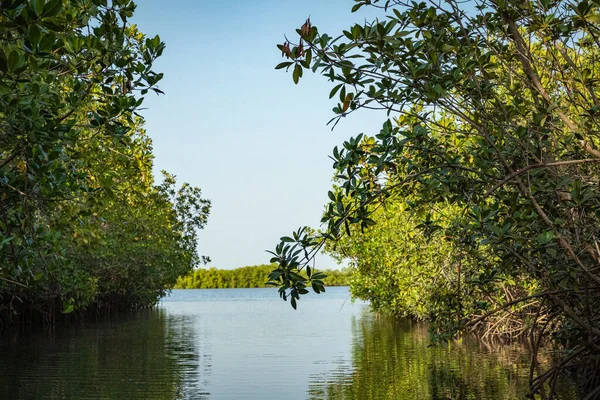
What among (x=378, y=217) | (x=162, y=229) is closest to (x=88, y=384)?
(x=378, y=217)

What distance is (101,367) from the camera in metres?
13.6

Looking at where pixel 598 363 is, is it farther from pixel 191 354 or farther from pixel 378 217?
pixel 378 217

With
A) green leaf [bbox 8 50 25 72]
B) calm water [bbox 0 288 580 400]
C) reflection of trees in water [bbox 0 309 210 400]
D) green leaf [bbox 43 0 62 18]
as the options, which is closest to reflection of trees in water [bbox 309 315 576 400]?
calm water [bbox 0 288 580 400]

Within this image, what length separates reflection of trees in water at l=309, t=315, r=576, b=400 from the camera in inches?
392

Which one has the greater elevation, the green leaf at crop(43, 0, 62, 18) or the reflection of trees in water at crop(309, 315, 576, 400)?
the green leaf at crop(43, 0, 62, 18)

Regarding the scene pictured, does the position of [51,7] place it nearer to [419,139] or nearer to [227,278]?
[419,139]

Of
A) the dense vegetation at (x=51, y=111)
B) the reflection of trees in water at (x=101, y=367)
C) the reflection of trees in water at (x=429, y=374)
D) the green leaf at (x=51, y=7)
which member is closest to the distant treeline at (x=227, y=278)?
the reflection of trees in water at (x=101, y=367)

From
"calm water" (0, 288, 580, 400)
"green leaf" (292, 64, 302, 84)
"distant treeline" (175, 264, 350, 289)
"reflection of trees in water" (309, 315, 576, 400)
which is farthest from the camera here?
"distant treeline" (175, 264, 350, 289)

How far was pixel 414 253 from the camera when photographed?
54.2 feet

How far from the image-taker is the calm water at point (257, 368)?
1034cm

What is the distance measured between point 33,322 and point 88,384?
16.5 metres

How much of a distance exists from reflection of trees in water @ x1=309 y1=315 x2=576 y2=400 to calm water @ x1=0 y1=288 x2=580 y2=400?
2 cm

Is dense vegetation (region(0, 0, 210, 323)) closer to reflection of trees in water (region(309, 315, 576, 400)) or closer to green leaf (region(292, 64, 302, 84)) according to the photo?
green leaf (region(292, 64, 302, 84))

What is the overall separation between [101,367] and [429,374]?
613cm
